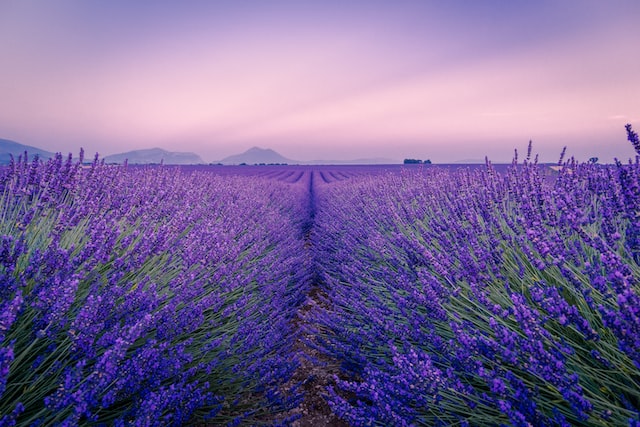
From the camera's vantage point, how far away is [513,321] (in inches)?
54.9

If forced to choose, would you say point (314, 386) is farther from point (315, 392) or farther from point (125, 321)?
point (125, 321)

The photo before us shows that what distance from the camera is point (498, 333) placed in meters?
1.01

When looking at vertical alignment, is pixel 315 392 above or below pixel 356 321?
below

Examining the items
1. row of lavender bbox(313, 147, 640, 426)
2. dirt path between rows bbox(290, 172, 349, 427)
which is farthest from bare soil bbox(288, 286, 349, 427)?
row of lavender bbox(313, 147, 640, 426)

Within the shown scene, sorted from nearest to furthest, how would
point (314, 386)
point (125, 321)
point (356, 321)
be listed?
point (125, 321) < point (356, 321) < point (314, 386)

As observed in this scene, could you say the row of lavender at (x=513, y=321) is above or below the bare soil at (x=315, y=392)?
above

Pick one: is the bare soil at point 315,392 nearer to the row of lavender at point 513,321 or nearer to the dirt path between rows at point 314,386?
the dirt path between rows at point 314,386

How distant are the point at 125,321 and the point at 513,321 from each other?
1472mm

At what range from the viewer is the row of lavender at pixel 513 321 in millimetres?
938

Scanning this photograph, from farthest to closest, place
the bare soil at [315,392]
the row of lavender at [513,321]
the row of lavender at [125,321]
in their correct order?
the bare soil at [315,392] < the row of lavender at [125,321] < the row of lavender at [513,321]

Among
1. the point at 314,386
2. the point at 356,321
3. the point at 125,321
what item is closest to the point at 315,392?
the point at 314,386

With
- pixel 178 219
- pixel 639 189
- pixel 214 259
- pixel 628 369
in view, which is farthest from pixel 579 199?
pixel 178 219

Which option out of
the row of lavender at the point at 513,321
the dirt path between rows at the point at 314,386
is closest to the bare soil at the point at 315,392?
the dirt path between rows at the point at 314,386

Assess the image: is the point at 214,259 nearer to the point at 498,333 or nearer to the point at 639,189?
the point at 498,333
